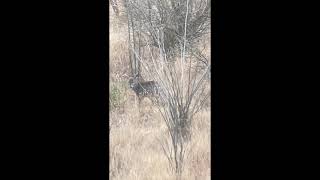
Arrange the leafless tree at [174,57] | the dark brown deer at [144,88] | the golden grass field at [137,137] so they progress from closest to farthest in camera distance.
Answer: the golden grass field at [137,137] → the leafless tree at [174,57] → the dark brown deer at [144,88]

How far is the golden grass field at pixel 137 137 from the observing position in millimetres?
2615

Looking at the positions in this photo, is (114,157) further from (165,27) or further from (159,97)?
(165,27)

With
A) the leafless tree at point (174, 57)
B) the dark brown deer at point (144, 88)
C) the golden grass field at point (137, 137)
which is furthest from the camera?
the dark brown deer at point (144, 88)

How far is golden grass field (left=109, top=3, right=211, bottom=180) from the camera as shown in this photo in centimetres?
262

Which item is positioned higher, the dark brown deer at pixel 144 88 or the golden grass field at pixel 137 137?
the dark brown deer at pixel 144 88

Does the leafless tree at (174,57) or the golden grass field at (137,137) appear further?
the leafless tree at (174,57)

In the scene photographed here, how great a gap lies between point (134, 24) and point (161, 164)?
108 cm

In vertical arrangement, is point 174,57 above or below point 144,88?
above

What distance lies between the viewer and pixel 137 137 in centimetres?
294

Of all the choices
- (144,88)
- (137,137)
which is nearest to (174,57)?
(144,88)

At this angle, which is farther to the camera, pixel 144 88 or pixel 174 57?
pixel 144 88

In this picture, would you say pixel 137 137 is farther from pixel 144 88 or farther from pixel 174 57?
pixel 174 57

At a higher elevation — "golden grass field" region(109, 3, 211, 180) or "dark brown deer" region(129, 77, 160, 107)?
"dark brown deer" region(129, 77, 160, 107)

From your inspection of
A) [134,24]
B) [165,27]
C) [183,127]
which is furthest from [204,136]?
[134,24]
